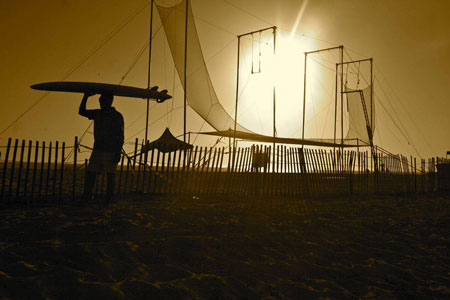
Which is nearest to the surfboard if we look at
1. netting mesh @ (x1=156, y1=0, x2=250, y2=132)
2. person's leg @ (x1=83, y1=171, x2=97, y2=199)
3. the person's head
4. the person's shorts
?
the person's head

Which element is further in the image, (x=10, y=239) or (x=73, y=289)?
(x=10, y=239)

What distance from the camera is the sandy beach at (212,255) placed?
2.56 meters

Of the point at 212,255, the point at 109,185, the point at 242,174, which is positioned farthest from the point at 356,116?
the point at 212,255

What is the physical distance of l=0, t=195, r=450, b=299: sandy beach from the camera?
2.56 metres

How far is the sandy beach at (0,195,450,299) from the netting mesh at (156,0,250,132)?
813 cm

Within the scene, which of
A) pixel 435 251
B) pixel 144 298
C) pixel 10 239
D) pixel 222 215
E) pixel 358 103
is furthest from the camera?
pixel 358 103

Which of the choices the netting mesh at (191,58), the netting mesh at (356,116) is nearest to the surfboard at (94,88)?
the netting mesh at (191,58)

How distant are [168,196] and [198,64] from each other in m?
6.88

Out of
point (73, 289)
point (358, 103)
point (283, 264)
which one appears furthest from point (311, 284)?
point (358, 103)

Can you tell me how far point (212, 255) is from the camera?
3451 mm

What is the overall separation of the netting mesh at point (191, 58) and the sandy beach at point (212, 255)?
8.13 metres

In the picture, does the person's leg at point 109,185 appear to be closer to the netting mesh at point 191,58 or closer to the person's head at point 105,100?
the person's head at point 105,100

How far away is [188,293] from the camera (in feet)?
8.09

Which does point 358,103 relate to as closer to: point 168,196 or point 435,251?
point 168,196
